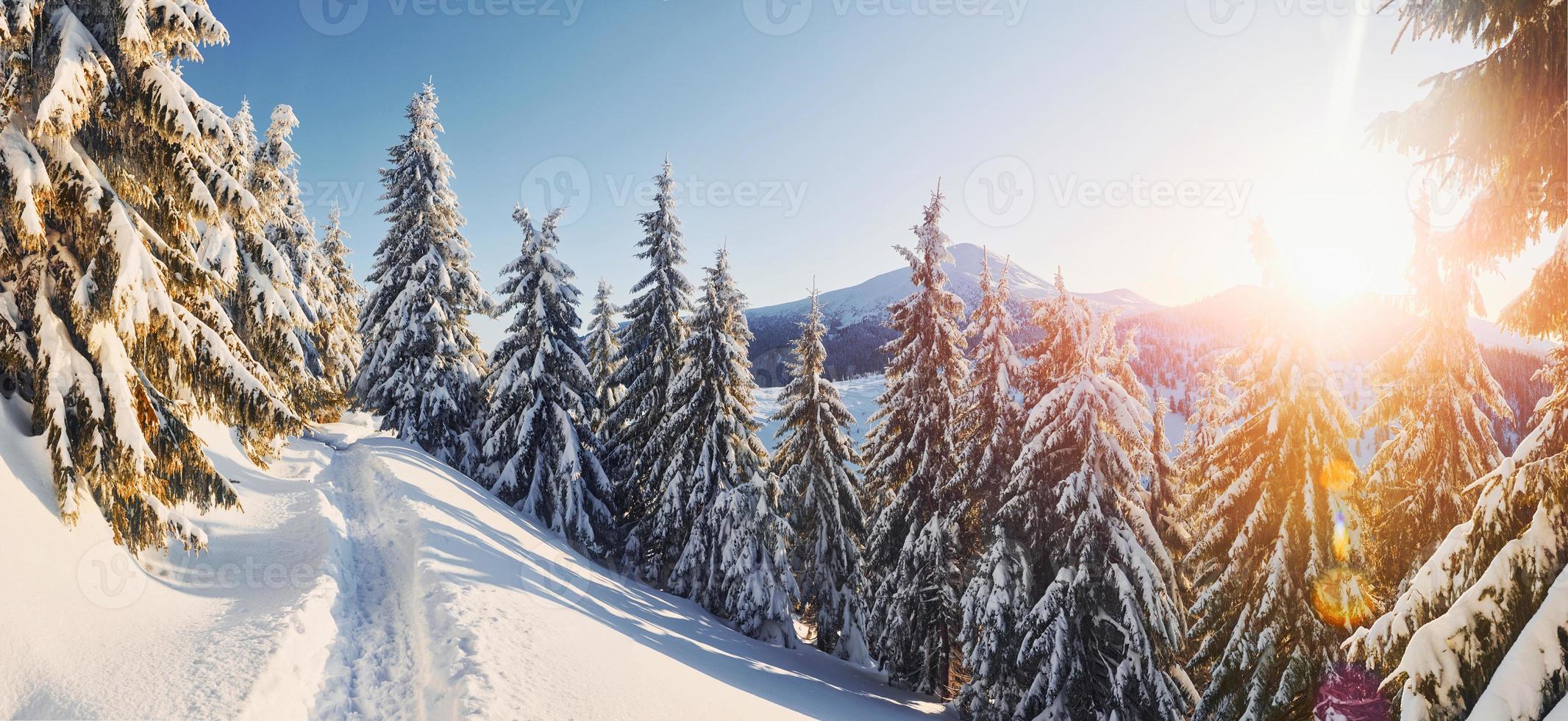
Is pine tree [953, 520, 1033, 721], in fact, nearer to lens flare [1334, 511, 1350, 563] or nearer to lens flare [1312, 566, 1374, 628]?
lens flare [1312, 566, 1374, 628]

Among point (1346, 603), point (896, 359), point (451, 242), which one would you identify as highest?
point (451, 242)

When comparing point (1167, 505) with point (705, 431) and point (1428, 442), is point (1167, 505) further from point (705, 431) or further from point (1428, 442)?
point (705, 431)

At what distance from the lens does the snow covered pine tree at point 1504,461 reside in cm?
314

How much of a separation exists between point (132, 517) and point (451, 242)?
65.0ft

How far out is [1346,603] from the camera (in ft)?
34.7

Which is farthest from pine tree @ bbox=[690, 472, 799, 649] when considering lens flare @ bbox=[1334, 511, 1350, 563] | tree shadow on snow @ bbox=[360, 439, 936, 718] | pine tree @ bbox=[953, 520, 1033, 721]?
lens flare @ bbox=[1334, 511, 1350, 563]

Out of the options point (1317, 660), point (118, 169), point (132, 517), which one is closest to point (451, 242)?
point (118, 169)

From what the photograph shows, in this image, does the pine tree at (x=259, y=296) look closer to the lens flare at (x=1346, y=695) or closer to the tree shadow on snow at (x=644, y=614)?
the tree shadow on snow at (x=644, y=614)

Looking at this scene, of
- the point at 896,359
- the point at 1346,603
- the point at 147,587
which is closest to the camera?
the point at 147,587

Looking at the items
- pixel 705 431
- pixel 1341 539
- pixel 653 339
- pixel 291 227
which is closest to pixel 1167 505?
pixel 1341 539

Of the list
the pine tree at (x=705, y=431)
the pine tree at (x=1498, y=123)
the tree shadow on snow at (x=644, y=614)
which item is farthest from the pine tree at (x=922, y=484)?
the pine tree at (x=1498, y=123)

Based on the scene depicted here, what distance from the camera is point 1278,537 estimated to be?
11227mm

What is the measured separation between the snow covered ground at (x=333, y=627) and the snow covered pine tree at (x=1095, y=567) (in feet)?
14.3

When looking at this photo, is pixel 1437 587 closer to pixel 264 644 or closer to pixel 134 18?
pixel 264 644
